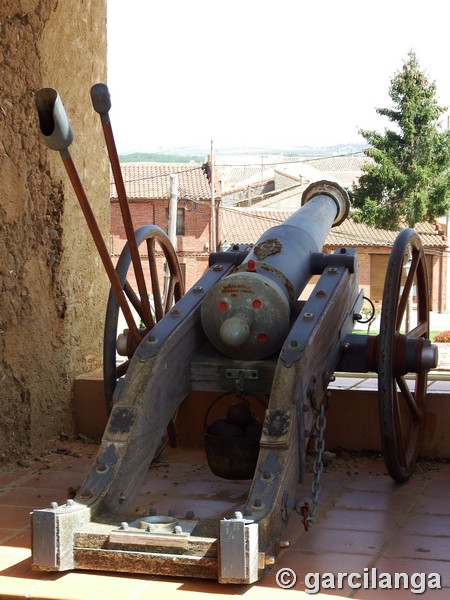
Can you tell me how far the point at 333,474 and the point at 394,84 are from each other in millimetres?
32918

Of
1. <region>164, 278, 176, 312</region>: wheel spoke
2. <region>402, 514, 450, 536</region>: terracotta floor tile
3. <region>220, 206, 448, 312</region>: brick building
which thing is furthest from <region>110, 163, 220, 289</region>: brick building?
<region>402, 514, 450, 536</region>: terracotta floor tile

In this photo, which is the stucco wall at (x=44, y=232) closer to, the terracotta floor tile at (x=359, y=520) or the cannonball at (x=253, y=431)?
the cannonball at (x=253, y=431)

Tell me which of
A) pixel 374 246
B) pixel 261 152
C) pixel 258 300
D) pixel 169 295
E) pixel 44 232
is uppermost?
pixel 261 152

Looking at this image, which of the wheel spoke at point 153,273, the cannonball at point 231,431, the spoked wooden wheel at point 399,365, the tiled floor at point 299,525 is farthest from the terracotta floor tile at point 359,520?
the wheel spoke at point 153,273

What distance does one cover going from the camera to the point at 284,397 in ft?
13.2

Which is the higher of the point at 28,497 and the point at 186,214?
the point at 186,214

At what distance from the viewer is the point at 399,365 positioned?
4.46 metres

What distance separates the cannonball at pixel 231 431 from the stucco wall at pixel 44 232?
4.38 feet

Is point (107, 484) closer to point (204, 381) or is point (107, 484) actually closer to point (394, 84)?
point (204, 381)

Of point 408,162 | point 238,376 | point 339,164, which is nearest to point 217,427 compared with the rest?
point 238,376

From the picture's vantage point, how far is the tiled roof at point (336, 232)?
40625mm

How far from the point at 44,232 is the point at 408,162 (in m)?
31.4

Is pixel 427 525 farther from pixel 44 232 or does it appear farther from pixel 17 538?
pixel 44 232

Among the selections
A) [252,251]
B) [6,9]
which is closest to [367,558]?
[252,251]
